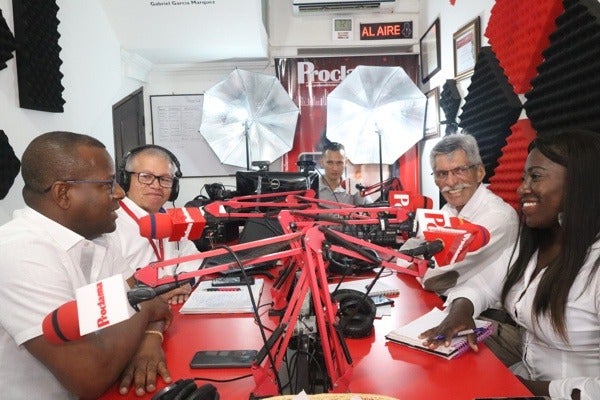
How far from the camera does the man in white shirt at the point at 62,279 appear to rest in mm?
1086

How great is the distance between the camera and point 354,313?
1.55 meters

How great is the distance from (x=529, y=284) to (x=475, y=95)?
1.85m

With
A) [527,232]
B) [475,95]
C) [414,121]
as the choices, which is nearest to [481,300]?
[527,232]

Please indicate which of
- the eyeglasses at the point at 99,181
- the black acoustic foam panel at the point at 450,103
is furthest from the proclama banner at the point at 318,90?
the eyeglasses at the point at 99,181

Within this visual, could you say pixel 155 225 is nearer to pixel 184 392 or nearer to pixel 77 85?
pixel 184 392

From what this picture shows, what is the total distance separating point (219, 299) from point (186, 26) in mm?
3099

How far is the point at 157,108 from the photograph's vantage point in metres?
5.16

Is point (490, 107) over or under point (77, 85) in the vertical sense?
under

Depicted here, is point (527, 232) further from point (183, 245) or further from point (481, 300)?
point (183, 245)

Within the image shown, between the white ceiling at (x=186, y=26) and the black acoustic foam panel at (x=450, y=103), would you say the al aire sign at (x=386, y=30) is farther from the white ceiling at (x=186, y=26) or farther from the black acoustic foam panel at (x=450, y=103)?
the black acoustic foam panel at (x=450, y=103)

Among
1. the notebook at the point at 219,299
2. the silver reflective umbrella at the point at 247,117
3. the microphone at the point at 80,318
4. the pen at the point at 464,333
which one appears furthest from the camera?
the silver reflective umbrella at the point at 247,117

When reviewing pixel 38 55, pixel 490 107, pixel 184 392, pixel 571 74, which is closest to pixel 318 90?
pixel 490 107

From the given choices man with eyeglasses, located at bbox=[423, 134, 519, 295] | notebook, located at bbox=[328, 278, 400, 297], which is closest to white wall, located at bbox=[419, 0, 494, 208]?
man with eyeglasses, located at bbox=[423, 134, 519, 295]

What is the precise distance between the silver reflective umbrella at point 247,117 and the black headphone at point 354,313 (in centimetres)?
329
